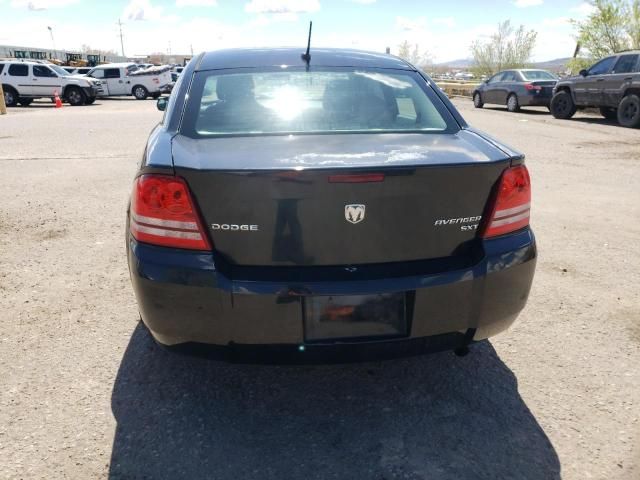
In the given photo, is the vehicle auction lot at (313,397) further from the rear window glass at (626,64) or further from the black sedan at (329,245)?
the rear window glass at (626,64)

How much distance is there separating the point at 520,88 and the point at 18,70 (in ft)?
67.1

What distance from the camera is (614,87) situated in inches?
535

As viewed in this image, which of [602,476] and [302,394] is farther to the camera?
[302,394]

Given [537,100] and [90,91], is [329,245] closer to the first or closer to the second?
[537,100]

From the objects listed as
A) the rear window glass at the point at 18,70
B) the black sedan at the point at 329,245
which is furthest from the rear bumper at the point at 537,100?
the rear window glass at the point at 18,70

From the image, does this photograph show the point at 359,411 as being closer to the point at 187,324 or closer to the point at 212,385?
the point at 212,385

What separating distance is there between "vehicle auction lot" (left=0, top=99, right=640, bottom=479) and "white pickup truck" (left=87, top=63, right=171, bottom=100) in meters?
25.8

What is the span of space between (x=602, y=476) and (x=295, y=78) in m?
2.42

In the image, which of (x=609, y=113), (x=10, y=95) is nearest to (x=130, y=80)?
(x=10, y=95)

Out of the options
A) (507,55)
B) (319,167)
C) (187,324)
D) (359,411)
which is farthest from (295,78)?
(507,55)

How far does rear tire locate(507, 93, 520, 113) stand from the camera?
1886 centimetres

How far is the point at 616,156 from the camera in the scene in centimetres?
942

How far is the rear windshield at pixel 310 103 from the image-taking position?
2.67 m

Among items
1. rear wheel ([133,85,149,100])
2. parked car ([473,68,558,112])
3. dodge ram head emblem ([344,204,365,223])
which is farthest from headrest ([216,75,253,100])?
rear wheel ([133,85,149,100])
